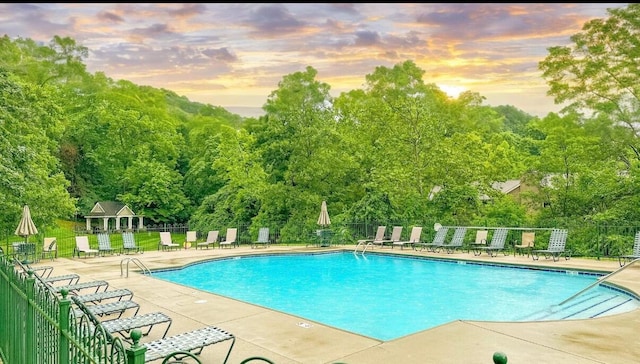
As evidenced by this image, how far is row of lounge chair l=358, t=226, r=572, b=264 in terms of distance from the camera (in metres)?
14.8

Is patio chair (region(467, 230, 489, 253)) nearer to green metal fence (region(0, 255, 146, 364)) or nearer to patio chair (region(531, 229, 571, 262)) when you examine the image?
patio chair (region(531, 229, 571, 262))

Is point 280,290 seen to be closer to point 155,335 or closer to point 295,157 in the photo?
point 155,335

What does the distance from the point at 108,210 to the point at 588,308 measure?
36.5 m

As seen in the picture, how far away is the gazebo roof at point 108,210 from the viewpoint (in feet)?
124

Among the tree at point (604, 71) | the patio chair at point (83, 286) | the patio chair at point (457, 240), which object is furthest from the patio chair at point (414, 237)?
the patio chair at point (83, 286)

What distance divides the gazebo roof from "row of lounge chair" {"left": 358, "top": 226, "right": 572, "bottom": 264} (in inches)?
995

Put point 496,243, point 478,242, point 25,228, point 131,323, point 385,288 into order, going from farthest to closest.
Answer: point 478,242, point 496,243, point 25,228, point 385,288, point 131,323

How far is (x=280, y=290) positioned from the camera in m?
12.6

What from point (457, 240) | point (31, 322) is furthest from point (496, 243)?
point (31, 322)

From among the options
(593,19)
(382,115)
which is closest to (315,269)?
(382,115)

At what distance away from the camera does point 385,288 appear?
491 inches

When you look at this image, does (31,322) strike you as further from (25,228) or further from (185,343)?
(25,228)

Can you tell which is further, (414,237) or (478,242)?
(414,237)

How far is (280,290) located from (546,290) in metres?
6.73
